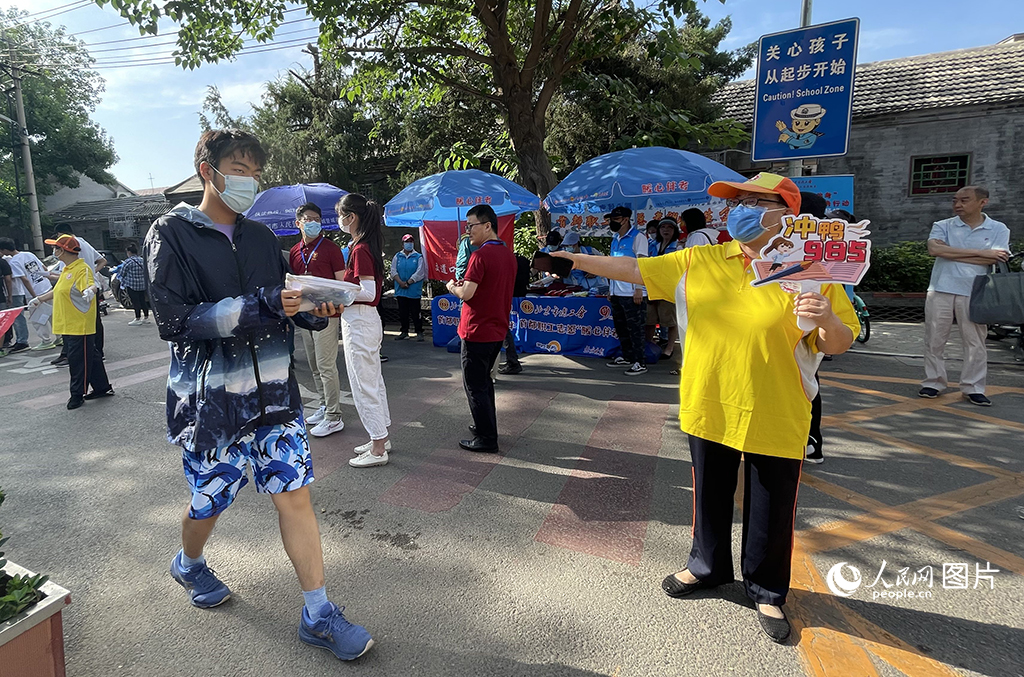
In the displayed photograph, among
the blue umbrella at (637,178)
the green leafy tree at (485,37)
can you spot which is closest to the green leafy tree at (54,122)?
the green leafy tree at (485,37)

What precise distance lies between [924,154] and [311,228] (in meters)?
16.1

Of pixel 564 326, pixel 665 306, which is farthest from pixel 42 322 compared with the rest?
pixel 665 306

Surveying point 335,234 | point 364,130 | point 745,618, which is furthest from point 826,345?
point 364,130

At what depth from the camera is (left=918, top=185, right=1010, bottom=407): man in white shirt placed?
4.93 metres

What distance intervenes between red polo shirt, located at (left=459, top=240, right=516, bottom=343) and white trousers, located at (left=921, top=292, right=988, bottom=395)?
14.0 feet

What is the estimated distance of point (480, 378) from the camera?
4121 mm

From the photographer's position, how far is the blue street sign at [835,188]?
283 inches

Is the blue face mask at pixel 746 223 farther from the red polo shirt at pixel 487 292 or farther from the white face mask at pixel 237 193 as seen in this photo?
the red polo shirt at pixel 487 292

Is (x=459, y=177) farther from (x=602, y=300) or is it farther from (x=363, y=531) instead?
(x=363, y=531)

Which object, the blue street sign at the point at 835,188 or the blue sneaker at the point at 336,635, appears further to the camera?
the blue street sign at the point at 835,188

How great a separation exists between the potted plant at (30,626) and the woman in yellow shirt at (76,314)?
465 cm

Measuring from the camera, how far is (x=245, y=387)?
2.14 metres

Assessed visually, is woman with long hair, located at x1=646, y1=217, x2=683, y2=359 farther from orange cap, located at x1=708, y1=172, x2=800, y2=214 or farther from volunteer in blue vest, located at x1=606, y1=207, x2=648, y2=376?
orange cap, located at x1=708, y1=172, x2=800, y2=214

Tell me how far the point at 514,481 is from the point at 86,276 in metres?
5.11
